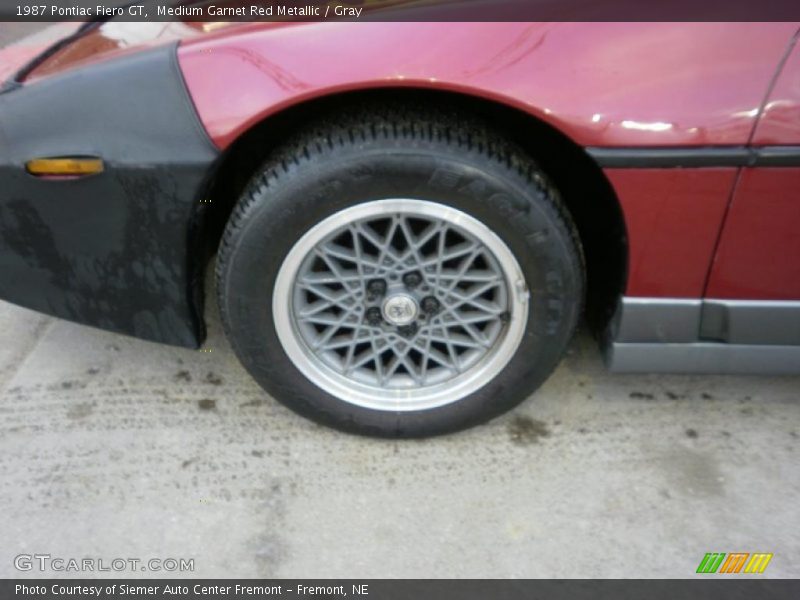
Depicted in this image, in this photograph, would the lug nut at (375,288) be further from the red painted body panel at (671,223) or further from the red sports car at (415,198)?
the red painted body panel at (671,223)

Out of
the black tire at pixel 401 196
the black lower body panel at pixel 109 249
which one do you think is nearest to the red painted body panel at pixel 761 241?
the black tire at pixel 401 196

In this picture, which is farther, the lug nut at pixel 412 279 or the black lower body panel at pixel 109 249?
the lug nut at pixel 412 279

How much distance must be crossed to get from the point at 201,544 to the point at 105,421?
23.5 inches

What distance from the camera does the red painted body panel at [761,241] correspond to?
5.65 feet

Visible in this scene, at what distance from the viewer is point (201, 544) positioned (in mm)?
1854

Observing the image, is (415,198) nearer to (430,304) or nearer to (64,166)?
(430,304)

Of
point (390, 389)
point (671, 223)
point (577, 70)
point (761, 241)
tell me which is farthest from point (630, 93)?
point (390, 389)

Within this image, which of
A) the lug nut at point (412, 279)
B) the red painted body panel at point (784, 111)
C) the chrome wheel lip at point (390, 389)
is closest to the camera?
the red painted body panel at point (784, 111)

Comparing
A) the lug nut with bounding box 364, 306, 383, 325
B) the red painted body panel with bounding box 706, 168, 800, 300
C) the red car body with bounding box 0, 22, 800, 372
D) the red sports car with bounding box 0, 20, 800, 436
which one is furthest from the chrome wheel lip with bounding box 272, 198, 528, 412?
the red painted body panel with bounding box 706, 168, 800, 300

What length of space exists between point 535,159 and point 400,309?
0.56 m

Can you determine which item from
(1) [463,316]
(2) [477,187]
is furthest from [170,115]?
(1) [463,316]

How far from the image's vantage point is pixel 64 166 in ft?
5.95

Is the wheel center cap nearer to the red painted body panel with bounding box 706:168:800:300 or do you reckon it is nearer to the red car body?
the red car body

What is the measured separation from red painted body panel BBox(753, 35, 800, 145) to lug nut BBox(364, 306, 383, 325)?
104cm
